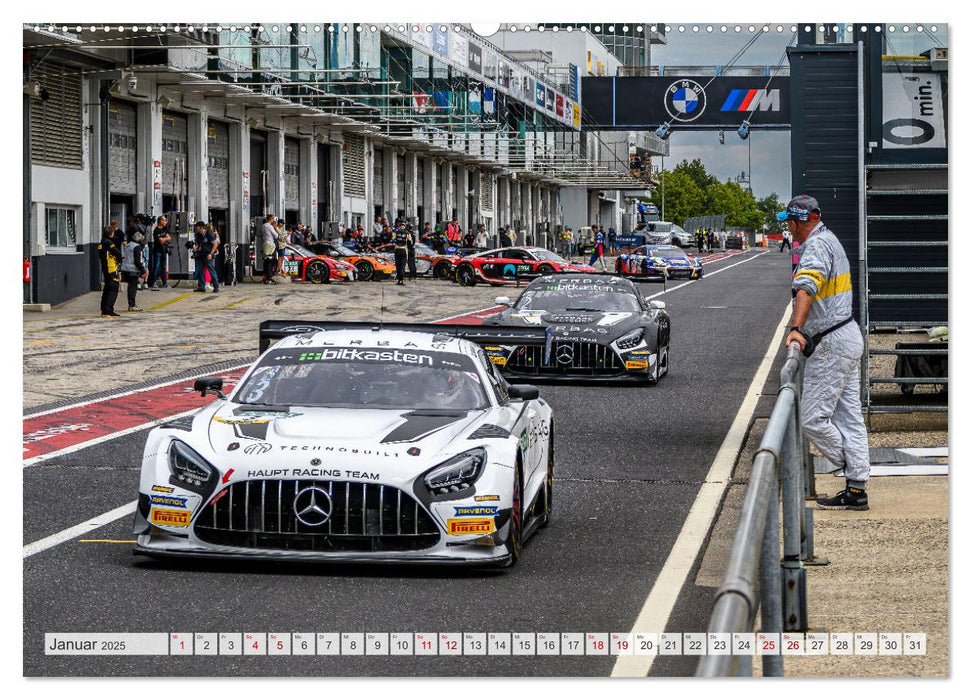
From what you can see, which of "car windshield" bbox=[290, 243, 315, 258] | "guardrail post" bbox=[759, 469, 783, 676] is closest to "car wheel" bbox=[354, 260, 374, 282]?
"car windshield" bbox=[290, 243, 315, 258]

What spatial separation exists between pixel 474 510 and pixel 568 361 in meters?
9.04

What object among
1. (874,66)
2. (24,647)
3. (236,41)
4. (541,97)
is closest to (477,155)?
(541,97)

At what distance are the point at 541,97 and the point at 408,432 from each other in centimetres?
3798

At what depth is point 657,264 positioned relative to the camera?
160ft

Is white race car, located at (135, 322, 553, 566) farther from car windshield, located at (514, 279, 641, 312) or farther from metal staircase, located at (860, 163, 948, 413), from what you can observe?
car windshield, located at (514, 279, 641, 312)

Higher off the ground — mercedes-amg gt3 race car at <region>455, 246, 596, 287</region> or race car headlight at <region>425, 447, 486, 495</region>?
mercedes-amg gt3 race car at <region>455, 246, 596, 287</region>

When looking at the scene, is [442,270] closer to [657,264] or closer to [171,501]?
[657,264]

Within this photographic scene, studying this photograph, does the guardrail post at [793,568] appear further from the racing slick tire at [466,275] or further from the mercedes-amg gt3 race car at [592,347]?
the racing slick tire at [466,275]

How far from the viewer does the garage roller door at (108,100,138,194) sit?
34.8 m

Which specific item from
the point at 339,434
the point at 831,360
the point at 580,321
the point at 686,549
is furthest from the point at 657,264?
the point at 339,434

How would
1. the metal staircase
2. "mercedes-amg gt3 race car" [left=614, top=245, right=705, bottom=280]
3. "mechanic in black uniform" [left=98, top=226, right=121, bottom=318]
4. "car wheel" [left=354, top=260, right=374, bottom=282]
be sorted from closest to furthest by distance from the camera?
the metal staircase
"mechanic in black uniform" [left=98, top=226, right=121, bottom=318]
"car wheel" [left=354, top=260, right=374, bottom=282]
"mercedes-amg gt3 race car" [left=614, top=245, right=705, bottom=280]

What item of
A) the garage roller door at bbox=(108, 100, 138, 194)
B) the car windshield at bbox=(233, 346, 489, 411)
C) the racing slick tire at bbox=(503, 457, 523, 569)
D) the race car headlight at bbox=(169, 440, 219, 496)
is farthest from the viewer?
the garage roller door at bbox=(108, 100, 138, 194)

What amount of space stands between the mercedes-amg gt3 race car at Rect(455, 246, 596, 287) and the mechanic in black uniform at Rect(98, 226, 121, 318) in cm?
1679

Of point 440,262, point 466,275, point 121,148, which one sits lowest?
point 466,275
